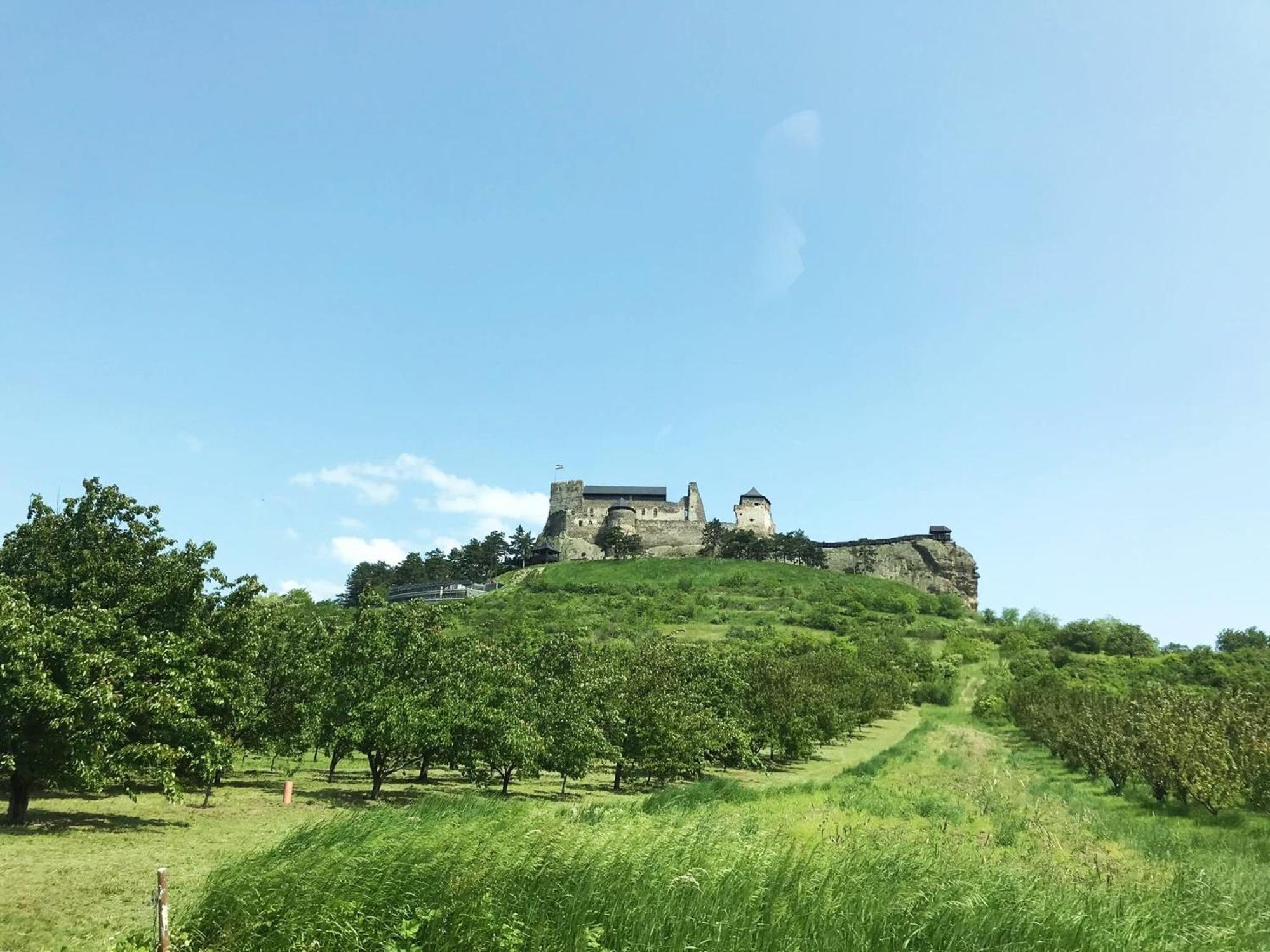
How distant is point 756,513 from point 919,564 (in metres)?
30.1

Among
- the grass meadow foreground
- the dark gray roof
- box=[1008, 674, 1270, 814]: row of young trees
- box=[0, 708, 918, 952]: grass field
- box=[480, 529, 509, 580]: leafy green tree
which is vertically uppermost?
the dark gray roof

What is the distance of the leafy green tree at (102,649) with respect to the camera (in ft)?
59.5

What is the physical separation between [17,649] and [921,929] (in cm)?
1860

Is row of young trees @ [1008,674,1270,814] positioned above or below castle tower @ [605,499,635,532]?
below

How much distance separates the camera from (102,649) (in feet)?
64.6

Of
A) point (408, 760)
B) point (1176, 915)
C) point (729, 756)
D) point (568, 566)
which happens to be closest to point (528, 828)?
point (1176, 915)

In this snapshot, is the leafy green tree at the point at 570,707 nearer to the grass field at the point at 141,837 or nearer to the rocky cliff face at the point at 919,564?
the grass field at the point at 141,837

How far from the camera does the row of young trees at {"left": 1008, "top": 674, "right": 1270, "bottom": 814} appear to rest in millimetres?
24984

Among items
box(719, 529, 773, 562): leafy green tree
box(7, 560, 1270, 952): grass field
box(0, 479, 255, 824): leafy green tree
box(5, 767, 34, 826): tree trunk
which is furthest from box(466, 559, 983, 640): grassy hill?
box(7, 560, 1270, 952): grass field

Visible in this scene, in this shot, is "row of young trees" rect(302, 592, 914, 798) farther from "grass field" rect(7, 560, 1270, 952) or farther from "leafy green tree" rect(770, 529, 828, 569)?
"leafy green tree" rect(770, 529, 828, 569)

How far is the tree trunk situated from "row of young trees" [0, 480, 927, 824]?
1.3 inches

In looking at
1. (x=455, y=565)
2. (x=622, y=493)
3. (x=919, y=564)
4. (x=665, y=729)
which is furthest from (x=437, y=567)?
(x=665, y=729)

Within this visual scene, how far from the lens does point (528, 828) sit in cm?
1348

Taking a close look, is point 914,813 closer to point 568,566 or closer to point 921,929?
point 921,929
